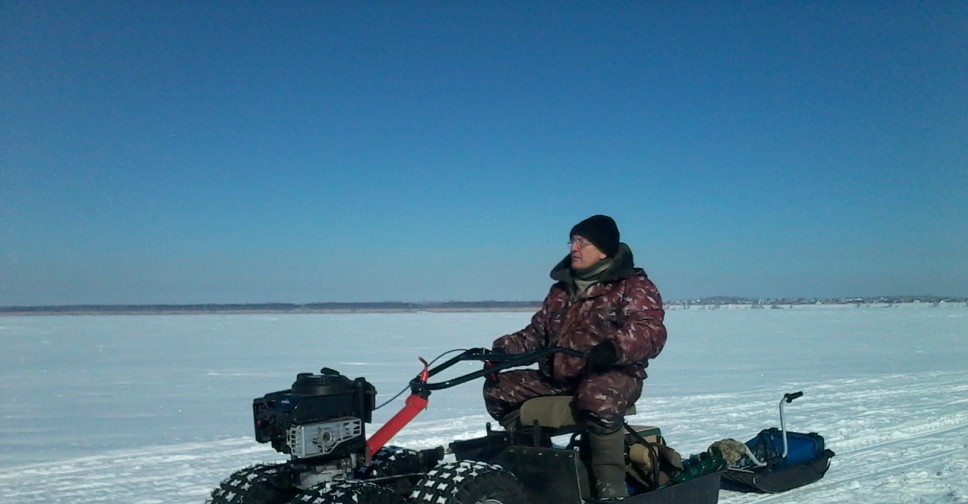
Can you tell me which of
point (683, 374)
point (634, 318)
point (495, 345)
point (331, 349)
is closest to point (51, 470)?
point (495, 345)

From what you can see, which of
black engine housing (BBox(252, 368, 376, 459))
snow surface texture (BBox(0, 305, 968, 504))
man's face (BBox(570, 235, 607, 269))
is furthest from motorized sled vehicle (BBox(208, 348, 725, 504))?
snow surface texture (BBox(0, 305, 968, 504))

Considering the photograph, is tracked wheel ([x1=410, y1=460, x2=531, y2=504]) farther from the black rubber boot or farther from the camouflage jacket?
the camouflage jacket

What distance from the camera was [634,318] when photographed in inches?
150

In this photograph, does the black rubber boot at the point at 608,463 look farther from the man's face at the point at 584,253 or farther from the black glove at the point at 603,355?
the man's face at the point at 584,253

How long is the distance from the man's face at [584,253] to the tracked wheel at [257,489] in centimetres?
187

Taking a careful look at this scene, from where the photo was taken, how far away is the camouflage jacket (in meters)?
3.69

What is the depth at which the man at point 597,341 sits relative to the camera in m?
3.71

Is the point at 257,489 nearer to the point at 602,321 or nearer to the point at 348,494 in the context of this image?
the point at 348,494

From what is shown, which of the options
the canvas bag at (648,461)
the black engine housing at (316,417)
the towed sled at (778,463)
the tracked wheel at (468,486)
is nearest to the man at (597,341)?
the canvas bag at (648,461)

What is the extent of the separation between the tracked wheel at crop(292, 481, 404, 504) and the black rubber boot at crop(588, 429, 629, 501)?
115 cm

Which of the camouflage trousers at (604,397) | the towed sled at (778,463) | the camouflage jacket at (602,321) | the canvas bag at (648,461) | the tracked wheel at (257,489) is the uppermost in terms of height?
the camouflage jacket at (602,321)

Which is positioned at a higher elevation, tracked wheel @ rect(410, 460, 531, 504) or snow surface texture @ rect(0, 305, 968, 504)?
tracked wheel @ rect(410, 460, 531, 504)

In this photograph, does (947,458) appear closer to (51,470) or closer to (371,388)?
(371,388)

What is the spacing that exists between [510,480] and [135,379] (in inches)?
497
